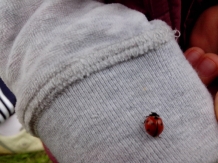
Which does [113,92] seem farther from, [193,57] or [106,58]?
[193,57]

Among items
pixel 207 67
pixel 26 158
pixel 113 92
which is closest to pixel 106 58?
pixel 113 92

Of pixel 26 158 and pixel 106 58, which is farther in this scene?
pixel 26 158

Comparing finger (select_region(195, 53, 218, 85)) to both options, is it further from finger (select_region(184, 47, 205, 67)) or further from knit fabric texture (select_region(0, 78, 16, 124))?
knit fabric texture (select_region(0, 78, 16, 124))

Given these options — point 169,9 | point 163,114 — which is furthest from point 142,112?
point 169,9

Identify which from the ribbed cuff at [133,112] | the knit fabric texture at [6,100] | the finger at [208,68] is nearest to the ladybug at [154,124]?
the ribbed cuff at [133,112]

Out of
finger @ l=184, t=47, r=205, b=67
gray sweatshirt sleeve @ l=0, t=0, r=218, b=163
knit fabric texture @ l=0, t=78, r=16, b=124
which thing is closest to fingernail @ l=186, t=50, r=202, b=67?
finger @ l=184, t=47, r=205, b=67

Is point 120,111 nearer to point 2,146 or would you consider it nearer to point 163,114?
point 163,114
